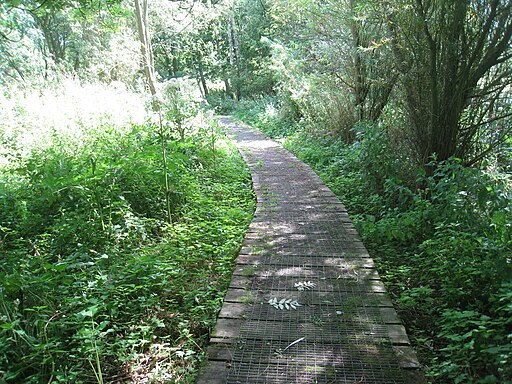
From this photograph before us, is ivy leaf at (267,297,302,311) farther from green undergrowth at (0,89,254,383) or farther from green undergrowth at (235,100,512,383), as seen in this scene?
green undergrowth at (235,100,512,383)

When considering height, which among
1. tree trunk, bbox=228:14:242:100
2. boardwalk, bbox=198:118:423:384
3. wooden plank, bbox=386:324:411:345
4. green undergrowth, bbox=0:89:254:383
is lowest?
wooden plank, bbox=386:324:411:345

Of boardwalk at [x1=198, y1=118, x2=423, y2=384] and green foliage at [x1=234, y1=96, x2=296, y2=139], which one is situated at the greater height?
green foliage at [x1=234, y1=96, x2=296, y2=139]

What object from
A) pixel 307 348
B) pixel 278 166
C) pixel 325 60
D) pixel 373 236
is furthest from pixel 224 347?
pixel 325 60

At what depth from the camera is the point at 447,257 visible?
3.59m

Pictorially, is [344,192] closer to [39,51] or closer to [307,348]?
[307,348]

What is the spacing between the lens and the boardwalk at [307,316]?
242cm

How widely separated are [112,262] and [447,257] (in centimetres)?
329

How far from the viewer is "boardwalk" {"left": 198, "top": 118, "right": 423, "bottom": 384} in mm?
2418

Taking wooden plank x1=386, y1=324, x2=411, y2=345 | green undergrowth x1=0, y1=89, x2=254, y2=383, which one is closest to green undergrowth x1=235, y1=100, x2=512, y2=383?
wooden plank x1=386, y1=324, x2=411, y2=345

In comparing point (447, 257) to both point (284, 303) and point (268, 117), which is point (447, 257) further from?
point (268, 117)

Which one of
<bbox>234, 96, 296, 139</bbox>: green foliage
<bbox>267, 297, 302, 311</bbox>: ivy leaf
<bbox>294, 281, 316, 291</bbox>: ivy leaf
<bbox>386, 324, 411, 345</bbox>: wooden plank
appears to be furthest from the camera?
<bbox>234, 96, 296, 139</bbox>: green foliage

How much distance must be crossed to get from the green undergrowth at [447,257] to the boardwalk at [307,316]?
25 cm

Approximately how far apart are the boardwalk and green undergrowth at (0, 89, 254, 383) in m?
0.27

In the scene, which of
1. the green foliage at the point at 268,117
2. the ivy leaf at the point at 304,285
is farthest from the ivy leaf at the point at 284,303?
the green foliage at the point at 268,117
